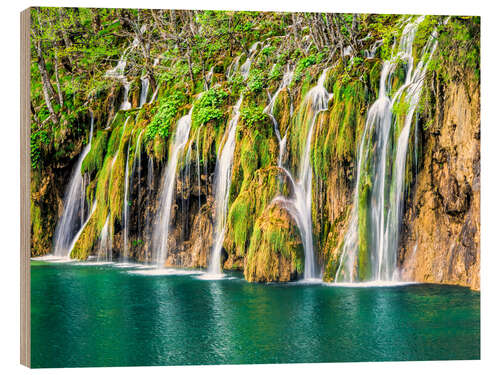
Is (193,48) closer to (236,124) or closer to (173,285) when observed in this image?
(236,124)

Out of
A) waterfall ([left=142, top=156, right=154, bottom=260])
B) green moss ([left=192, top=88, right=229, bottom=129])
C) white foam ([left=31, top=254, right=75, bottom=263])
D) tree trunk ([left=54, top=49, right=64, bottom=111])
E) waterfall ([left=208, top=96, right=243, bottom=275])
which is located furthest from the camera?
green moss ([left=192, top=88, right=229, bottom=129])

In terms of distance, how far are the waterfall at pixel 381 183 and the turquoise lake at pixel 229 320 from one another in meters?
0.35

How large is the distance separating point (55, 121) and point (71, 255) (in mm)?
1729

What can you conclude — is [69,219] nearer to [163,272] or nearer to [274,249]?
[163,272]

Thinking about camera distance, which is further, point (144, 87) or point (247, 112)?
point (247, 112)

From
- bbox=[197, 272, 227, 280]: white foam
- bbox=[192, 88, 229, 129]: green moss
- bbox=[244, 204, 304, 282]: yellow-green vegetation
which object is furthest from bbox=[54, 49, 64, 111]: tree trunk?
bbox=[244, 204, 304, 282]: yellow-green vegetation

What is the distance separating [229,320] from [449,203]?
328 cm

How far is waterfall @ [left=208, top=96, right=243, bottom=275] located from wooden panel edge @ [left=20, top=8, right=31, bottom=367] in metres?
2.25

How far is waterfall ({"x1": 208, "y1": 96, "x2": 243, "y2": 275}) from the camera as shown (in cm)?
828

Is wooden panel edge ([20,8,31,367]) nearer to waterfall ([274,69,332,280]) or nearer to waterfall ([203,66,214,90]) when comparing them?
waterfall ([203,66,214,90])

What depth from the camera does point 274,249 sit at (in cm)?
855

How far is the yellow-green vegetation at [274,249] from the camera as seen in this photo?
27.8 feet

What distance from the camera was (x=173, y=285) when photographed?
820cm

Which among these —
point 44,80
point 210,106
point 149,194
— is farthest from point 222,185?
point 44,80
